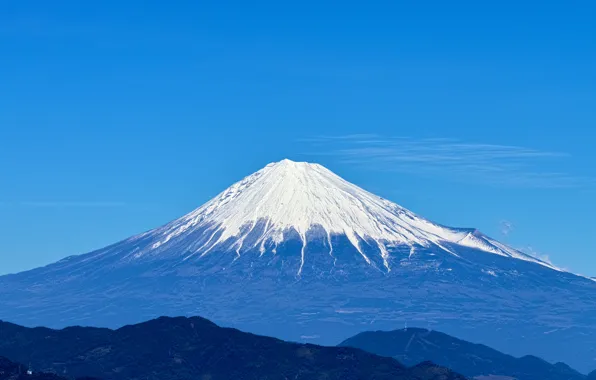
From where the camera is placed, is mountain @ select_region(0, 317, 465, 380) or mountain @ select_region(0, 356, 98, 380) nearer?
mountain @ select_region(0, 356, 98, 380)

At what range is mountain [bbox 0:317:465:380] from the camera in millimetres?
151875

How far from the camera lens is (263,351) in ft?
535

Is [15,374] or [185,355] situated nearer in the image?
[15,374]

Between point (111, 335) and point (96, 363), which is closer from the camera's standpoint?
point (96, 363)

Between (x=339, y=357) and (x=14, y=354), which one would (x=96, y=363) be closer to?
(x=14, y=354)

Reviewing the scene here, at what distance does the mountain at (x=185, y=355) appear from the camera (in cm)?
15188

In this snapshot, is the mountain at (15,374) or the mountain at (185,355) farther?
the mountain at (185,355)

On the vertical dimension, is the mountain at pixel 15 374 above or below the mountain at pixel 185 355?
below

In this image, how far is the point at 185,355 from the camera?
157750 millimetres

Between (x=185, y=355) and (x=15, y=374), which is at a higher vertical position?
(x=185, y=355)

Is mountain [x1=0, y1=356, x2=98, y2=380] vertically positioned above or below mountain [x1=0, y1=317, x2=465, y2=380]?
below

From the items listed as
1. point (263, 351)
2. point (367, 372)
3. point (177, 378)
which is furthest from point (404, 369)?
point (177, 378)

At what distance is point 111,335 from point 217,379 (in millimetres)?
14665

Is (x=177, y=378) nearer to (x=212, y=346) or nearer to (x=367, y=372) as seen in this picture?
(x=212, y=346)
